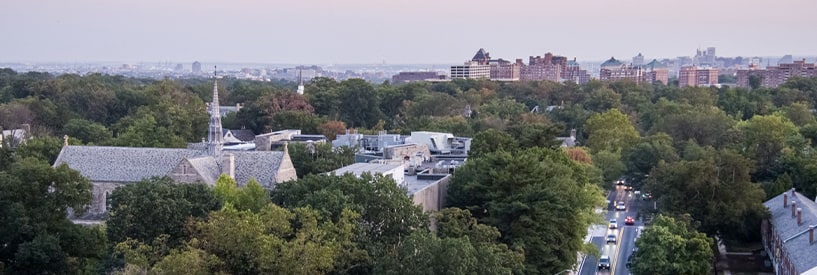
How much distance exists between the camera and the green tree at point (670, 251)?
144ft

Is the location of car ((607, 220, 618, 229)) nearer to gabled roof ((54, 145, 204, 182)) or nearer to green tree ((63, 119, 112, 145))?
gabled roof ((54, 145, 204, 182))

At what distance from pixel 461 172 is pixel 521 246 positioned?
32.2 feet

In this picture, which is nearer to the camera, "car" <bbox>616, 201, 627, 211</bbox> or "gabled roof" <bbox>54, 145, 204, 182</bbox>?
"gabled roof" <bbox>54, 145, 204, 182</bbox>

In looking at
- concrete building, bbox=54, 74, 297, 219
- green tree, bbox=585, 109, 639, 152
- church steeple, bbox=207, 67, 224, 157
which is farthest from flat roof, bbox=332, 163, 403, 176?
green tree, bbox=585, 109, 639, 152

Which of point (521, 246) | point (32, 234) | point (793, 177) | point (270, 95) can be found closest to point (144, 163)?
point (32, 234)

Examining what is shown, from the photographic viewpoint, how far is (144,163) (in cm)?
5012

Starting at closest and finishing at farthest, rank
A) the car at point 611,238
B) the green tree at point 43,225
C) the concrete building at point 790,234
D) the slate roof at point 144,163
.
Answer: the green tree at point 43,225 → the concrete building at point 790,234 → the slate roof at point 144,163 → the car at point 611,238

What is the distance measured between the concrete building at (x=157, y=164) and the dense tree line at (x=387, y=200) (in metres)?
3.65

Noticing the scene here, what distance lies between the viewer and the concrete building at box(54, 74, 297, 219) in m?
49.2

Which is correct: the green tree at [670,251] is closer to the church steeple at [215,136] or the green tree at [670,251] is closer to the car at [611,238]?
the car at [611,238]

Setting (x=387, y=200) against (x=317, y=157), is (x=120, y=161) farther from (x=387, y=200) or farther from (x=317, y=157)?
(x=387, y=200)

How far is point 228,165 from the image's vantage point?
4900 centimetres

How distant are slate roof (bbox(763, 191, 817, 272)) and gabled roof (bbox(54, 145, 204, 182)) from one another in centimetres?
2845

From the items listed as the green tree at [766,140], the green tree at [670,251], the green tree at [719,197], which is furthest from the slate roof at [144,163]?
the green tree at [766,140]
